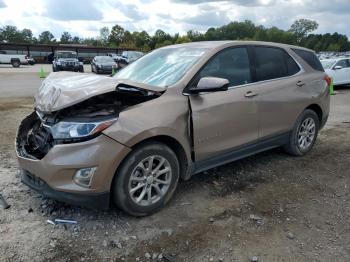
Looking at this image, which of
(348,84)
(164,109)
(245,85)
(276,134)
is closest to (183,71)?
(164,109)

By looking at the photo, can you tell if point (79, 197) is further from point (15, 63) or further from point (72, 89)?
point (15, 63)

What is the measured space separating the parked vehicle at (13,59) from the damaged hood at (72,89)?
3842cm

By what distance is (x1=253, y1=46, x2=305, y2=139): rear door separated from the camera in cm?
470

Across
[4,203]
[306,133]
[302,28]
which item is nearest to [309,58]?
[306,133]

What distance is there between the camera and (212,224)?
3.57 metres

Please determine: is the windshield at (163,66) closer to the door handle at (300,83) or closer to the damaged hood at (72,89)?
the damaged hood at (72,89)

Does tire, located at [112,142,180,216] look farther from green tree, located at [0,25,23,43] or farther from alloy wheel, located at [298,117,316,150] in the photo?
green tree, located at [0,25,23,43]

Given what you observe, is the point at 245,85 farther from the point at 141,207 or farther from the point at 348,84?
the point at 348,84

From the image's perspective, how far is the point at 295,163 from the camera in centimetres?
531

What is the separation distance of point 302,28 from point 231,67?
118 meters

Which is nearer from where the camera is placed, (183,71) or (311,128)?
(183,71)

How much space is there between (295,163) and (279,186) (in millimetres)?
973

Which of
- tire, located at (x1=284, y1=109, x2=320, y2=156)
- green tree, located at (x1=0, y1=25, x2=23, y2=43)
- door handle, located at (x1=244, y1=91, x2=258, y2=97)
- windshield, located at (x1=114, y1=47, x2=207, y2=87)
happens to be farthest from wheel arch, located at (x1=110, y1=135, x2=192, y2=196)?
green tree, located at (x1=0, y1=25, x2=23, y2=43)

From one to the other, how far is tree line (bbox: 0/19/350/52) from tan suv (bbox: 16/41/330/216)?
258ft
